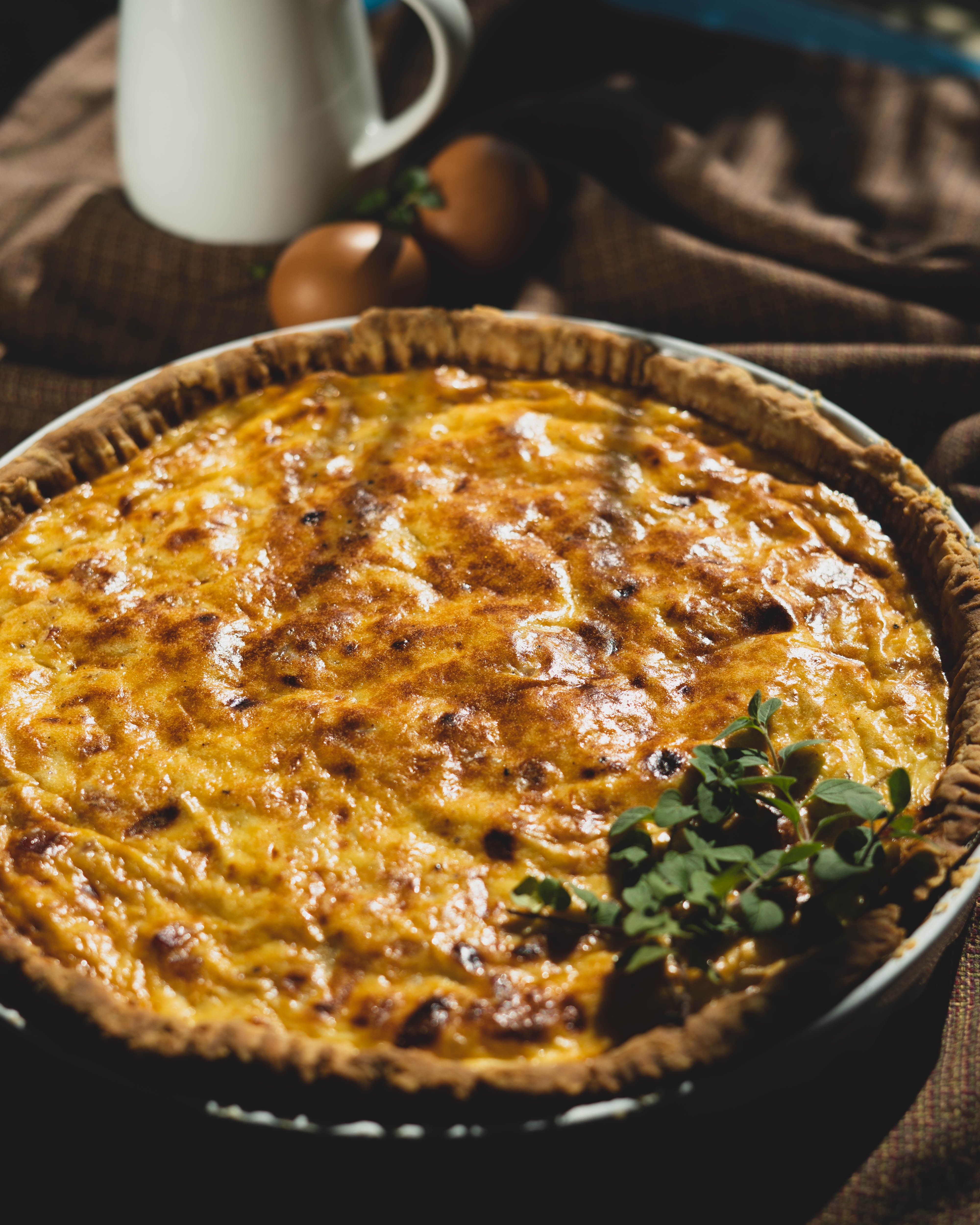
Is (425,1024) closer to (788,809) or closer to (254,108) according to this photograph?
(788,809)

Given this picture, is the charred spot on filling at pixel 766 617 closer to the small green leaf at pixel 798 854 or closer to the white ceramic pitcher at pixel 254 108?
the small green leaf at pixel 798 854

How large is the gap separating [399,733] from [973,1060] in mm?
961

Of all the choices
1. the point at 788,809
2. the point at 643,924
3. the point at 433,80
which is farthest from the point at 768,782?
the point at 433,80

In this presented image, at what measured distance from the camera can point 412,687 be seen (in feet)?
6.04

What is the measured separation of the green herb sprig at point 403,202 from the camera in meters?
2.95

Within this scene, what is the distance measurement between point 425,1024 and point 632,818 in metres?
0.38

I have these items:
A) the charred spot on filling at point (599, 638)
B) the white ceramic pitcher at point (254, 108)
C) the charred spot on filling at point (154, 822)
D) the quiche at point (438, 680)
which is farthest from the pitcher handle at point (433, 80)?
the charred spot on filling at point (154, 822)

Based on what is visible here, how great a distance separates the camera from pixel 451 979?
1.52m

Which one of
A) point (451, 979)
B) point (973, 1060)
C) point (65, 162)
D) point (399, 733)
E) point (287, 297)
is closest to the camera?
point (451, 979)

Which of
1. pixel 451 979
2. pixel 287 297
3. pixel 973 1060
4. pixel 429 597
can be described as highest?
pixel 287 297

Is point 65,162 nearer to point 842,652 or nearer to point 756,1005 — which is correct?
point 842,652

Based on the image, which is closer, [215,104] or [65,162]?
[215,104]

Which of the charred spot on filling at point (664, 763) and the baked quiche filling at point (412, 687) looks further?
the charred spot on filling at point (664, 763)

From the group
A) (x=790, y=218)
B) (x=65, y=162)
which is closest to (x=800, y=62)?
(x=790, y=218)
